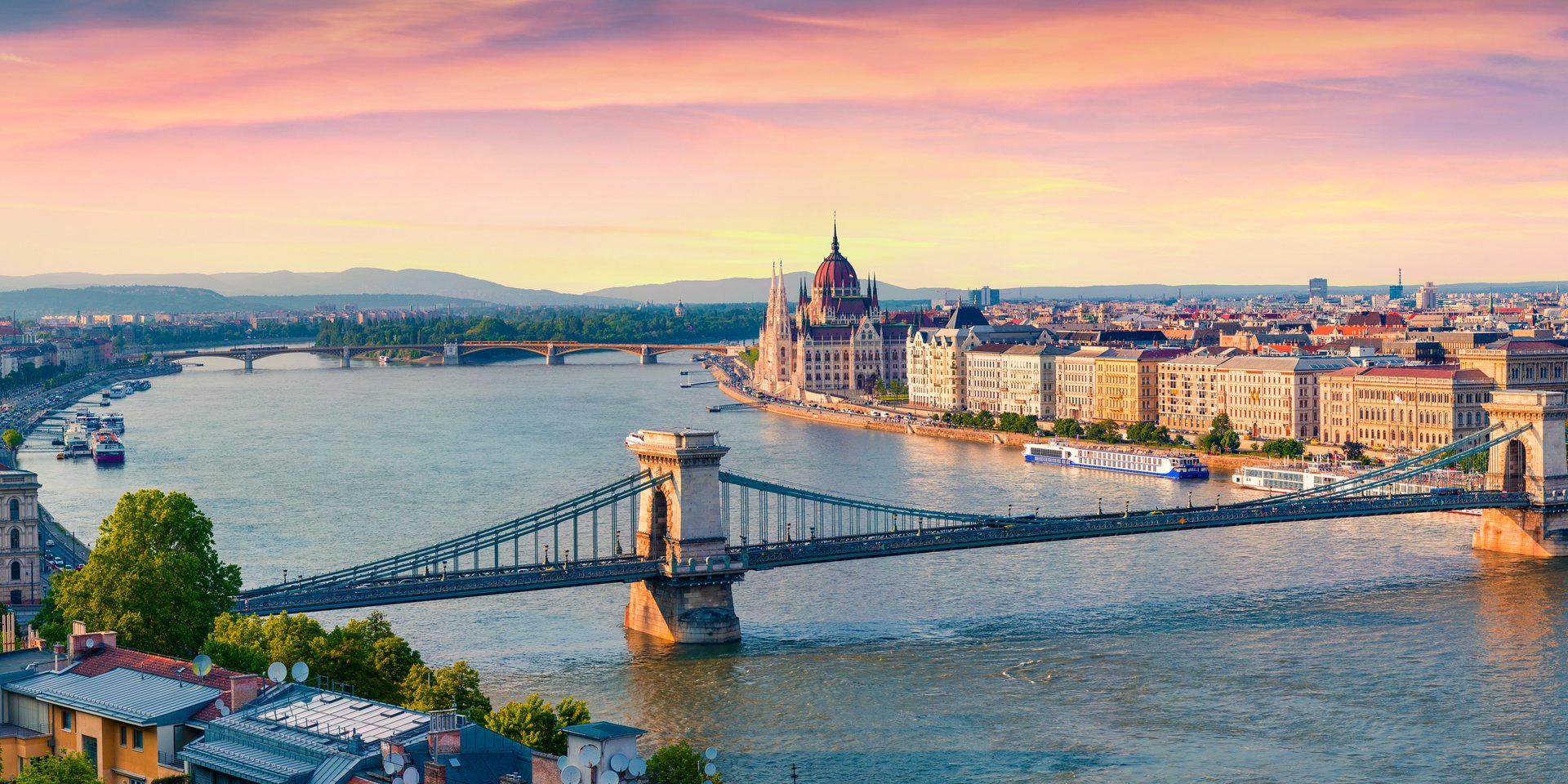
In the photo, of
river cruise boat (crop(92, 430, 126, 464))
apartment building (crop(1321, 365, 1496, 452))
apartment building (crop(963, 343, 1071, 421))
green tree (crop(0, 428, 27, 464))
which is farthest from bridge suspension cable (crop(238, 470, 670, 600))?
apartment building (crop(963, 343, 1071, 421))

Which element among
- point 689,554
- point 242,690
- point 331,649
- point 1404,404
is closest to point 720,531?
point 689,554

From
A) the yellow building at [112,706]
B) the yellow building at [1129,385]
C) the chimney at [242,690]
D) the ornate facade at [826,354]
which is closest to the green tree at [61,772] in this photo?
the yellow building at [112,706]

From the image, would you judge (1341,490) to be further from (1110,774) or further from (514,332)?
(514,332)

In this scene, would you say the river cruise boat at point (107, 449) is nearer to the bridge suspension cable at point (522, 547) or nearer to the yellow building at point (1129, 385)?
the bridge suspension cable at point (522, 547)

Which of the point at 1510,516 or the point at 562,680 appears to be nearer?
the point at 562,680

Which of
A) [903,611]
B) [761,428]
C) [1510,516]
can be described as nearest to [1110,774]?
[903,611]

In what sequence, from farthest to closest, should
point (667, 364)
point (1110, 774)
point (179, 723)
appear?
point (667, 364) < point (1110, 774) < point (179, 723)

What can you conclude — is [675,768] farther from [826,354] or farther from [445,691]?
[826,354]
